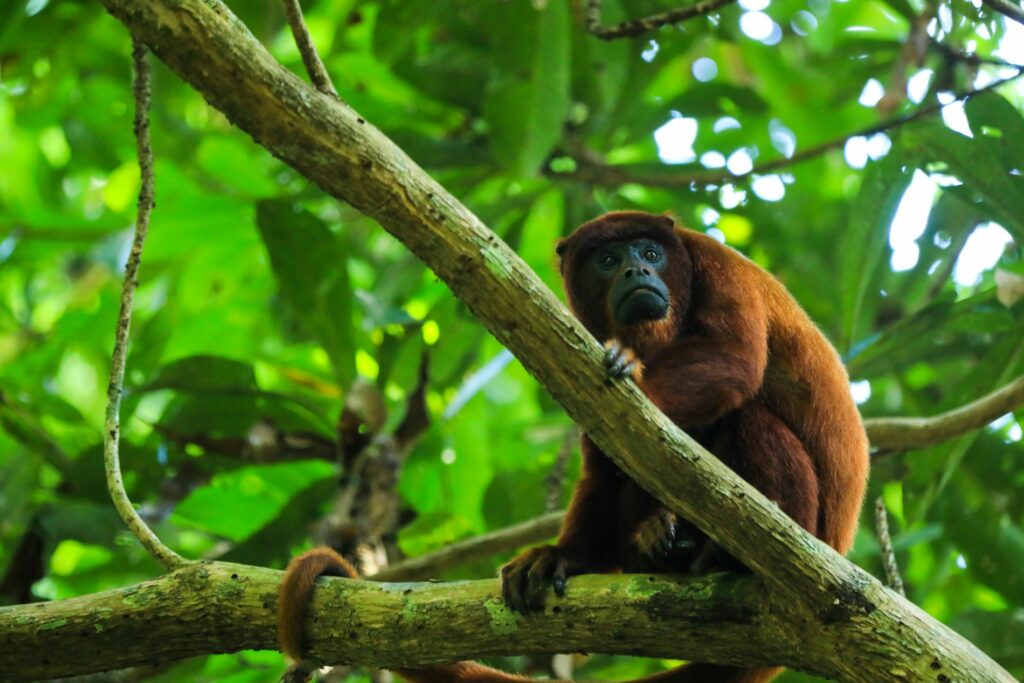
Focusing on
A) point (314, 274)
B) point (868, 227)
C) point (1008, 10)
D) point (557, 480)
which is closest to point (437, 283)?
point (314, 274)

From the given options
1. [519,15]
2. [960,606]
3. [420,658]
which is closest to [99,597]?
[420,658]

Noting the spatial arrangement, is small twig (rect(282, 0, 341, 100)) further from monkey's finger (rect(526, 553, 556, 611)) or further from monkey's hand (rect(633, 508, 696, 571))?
monkey's hand (rect(633, 508, 696, 571))

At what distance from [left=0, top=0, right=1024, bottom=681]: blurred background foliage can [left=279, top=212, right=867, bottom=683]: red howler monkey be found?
1442 millimetres

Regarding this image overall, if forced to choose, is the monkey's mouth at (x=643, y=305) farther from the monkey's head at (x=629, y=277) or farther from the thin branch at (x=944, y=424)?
the thin branch at (x=944, y=424)

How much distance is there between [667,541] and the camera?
159 inches

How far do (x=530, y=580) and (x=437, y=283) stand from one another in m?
4.24

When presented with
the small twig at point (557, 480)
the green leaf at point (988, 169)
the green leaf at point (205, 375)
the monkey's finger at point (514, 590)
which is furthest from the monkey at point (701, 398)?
the green leaf at point (205, 375)

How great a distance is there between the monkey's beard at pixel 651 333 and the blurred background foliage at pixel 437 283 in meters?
1.72

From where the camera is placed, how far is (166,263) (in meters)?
8.16

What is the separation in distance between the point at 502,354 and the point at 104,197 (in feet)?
18.9

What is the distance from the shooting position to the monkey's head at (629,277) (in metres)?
4.59

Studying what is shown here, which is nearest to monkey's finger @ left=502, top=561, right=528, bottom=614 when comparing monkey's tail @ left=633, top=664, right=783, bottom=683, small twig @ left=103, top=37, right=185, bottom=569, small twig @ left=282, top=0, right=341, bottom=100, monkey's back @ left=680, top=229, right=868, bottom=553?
monkey's tail @ left=633, top=664, right=783, bottom=683

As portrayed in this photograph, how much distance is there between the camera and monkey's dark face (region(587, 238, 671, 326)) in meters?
4.57

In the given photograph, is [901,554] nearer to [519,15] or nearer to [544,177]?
[544,177]
